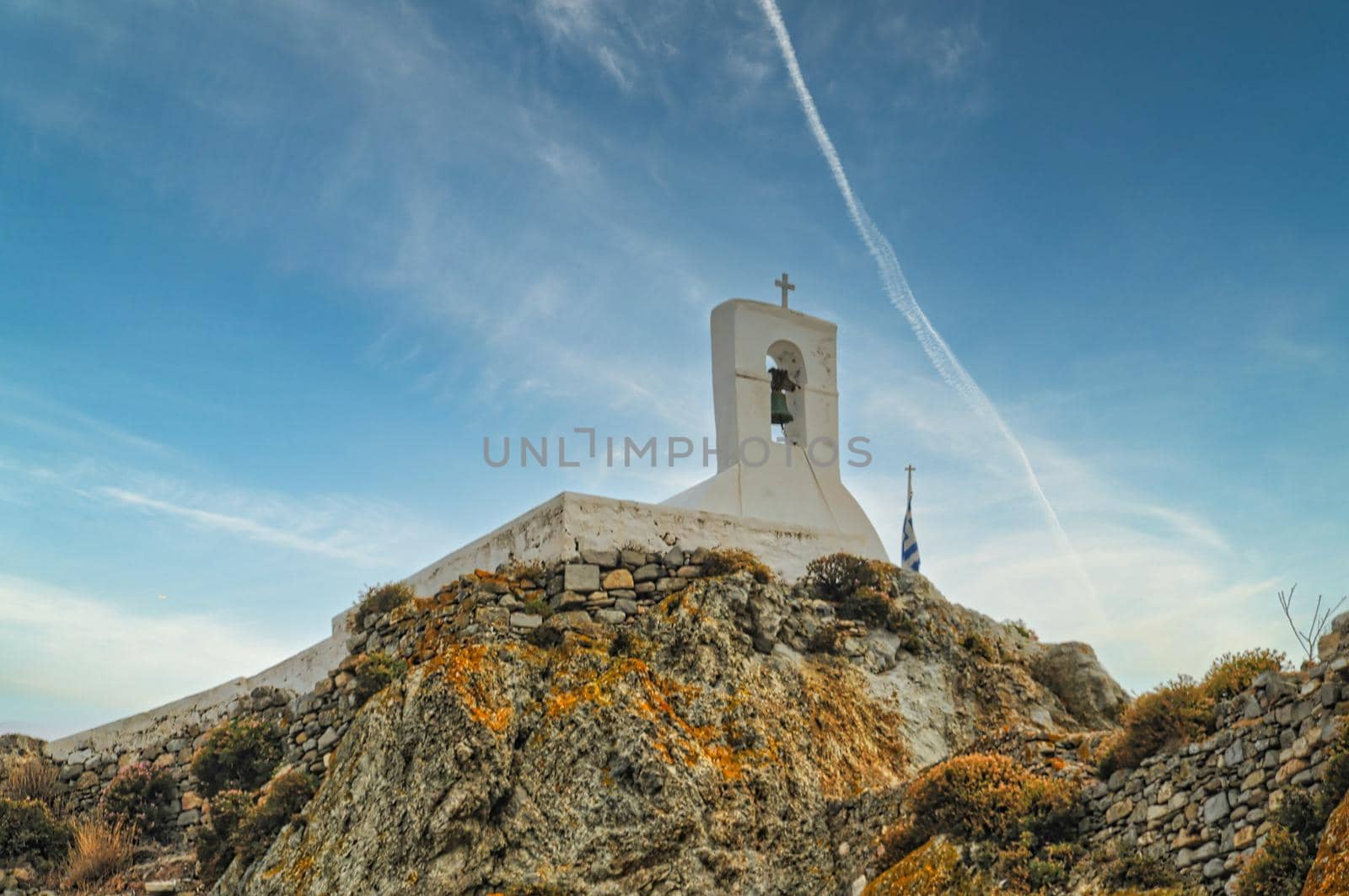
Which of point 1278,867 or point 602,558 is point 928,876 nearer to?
point 1278,867

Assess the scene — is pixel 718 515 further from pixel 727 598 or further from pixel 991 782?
pixel 991 782

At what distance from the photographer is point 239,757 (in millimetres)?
18094

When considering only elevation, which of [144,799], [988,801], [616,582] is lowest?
[988,801]

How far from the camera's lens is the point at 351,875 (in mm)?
12758

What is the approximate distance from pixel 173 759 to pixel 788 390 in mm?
12634

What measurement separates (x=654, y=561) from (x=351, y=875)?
19.2 feet

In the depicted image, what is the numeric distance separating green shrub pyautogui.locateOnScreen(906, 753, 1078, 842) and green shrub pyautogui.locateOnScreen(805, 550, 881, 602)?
5033 mm

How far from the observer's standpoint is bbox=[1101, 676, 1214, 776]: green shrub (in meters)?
10.5

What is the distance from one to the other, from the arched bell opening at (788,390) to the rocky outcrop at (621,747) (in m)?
5.20

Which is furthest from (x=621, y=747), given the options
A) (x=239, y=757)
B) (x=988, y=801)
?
(x=239, y=757)

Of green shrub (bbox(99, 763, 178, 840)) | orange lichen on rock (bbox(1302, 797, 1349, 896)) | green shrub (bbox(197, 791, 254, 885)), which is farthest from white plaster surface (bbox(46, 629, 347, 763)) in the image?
orange lichen on rock (bbox(1302, 797, 1349, 896))

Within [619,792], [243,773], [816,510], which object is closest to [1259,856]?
[619,792]

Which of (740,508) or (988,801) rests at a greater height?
(740,508)

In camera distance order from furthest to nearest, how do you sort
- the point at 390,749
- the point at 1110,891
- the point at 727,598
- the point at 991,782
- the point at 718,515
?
1. the point at 718,515
2. the point at 727,598
3. the point at 390,749
4. the point at 991,782
5. the point at 1110,891
